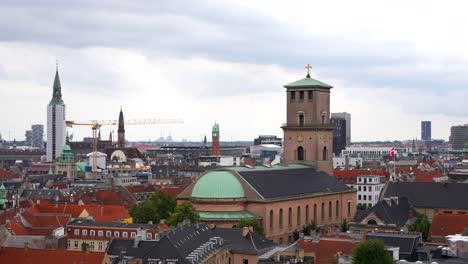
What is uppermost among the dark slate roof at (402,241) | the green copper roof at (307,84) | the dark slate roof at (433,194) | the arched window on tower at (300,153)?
the green copper roof at (307,84)

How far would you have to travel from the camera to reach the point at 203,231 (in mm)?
79562

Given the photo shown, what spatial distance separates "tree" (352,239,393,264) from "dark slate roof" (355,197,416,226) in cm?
3909

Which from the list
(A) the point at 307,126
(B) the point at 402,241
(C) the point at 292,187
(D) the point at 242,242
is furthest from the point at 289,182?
(B) the point at 402,241

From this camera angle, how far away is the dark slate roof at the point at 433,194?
12062cm

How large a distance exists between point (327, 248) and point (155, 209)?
37619mm

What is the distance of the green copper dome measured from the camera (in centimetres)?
10278

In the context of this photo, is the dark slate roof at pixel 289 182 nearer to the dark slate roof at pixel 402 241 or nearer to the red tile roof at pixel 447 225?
the red tile roof at pixel 447 225

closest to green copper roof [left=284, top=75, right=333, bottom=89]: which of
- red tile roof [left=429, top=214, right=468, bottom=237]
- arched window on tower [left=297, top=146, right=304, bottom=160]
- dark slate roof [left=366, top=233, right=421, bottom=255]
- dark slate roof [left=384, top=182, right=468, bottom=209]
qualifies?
A: arched window on tower [left=297, top=146, right=304, bottom=160]

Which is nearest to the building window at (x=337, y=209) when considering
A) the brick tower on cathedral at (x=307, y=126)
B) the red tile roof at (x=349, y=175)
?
the brick tower on cathedral at (x=307, y=126)

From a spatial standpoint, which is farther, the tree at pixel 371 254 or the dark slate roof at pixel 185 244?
the dark slate roof at pixel 185 244

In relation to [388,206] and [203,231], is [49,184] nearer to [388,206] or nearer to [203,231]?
[388,206]

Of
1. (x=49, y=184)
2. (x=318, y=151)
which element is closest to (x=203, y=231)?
(x=318, y=151)

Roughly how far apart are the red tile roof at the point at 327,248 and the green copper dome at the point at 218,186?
26.6 m

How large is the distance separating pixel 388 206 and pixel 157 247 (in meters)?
45.4
